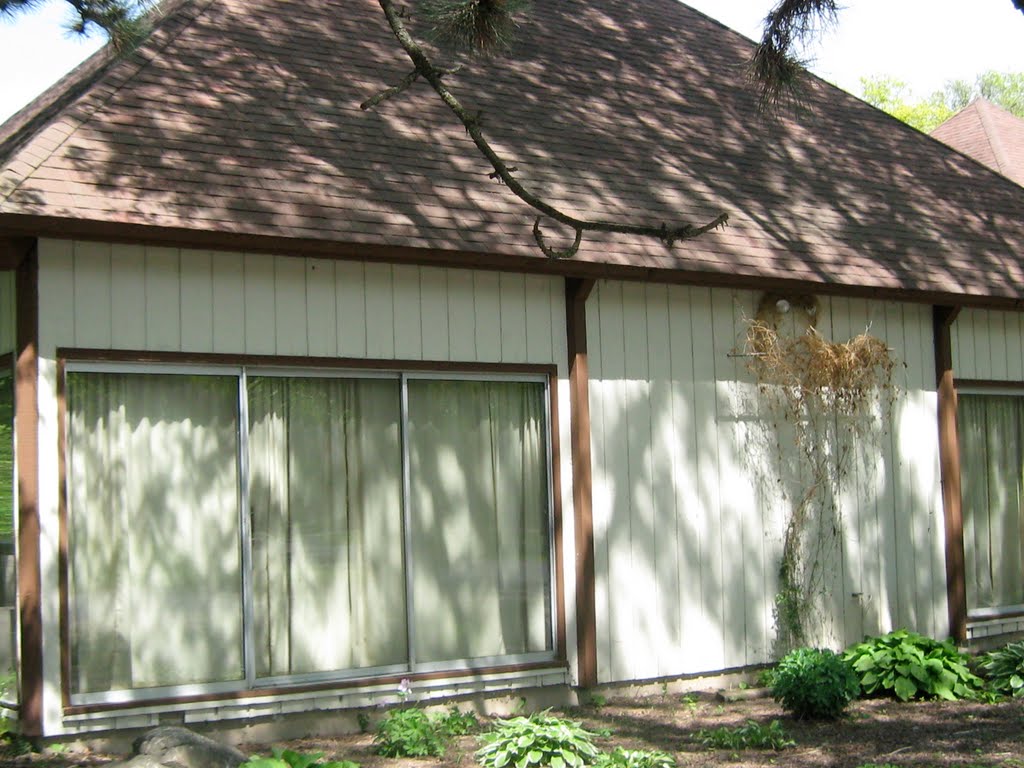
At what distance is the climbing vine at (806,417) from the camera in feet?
33.6

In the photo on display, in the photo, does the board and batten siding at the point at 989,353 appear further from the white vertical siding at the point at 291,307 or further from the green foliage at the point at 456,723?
the green foliage at the point at 456,723

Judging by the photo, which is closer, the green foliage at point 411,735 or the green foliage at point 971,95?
the green foliage at point 411,735

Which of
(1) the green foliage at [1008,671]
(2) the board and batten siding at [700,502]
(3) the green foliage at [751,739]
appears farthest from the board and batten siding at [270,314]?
(1) the green foliage at [1008,671]

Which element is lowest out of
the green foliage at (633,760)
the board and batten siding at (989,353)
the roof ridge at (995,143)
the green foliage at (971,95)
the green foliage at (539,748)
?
the green foliage at (633,760)

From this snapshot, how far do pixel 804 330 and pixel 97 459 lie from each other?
5.66m

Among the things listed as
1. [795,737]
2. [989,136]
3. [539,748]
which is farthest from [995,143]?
[539,748]

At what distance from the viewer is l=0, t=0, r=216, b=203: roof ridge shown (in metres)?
7.49

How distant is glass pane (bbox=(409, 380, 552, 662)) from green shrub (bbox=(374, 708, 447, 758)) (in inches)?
34.4

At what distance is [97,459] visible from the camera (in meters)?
7.68

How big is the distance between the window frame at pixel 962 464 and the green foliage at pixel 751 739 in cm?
407

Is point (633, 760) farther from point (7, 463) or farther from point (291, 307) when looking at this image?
point (7, 463)

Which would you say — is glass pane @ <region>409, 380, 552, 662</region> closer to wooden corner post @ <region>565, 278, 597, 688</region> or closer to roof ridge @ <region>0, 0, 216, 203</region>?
wooden corner post @ <region>565, 278, 597, 688</region>

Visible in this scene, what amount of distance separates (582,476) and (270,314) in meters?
2.54

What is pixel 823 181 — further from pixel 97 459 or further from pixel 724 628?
pixel 97 459
